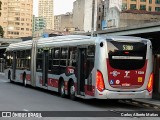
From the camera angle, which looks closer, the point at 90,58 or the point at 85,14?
the point at 90,58

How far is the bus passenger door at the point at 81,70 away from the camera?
18.6 m

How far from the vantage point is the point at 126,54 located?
57.7 feet

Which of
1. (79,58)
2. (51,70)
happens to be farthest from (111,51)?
(51,70)

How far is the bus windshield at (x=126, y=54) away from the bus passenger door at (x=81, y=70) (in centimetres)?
166

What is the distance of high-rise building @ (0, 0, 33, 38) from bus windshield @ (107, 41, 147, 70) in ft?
456

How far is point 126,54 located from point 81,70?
2.29m

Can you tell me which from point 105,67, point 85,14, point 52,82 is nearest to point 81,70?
point 105,67

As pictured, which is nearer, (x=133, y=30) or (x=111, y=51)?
(x=111, y=51)

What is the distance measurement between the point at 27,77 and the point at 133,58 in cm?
1185

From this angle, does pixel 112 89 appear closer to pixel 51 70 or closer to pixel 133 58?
pixel 133 58

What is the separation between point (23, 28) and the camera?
15988cm

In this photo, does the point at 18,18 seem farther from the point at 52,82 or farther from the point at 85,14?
the point at 52,82

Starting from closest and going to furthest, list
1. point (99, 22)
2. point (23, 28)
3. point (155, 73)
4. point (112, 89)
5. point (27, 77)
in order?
point (112, 89)
point (155, 73)
point (27, 77)
point (99, 22)
point (23, 28)

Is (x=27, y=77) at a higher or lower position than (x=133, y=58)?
lower
